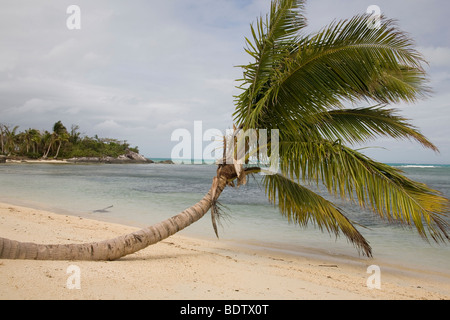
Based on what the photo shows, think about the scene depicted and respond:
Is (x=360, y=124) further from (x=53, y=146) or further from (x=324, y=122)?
(x=53, y=146)

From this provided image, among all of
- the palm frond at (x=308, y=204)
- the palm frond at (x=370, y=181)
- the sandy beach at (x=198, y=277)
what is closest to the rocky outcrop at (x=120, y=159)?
the sandy beach at (x=198, y=277)

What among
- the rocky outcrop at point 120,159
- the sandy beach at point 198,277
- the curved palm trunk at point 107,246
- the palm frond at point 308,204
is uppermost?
the rocky outcrop at point 120,159

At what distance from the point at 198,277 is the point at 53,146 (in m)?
72.0

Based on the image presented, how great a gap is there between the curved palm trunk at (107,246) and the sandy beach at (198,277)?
151 millimetres

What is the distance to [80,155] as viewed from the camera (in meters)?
71.2

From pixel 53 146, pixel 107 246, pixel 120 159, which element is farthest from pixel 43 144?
pixel 107 246

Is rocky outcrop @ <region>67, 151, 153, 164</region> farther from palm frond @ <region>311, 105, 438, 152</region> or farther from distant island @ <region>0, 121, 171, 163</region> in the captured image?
palm frond @ <region>311, 105, 438, 152</region>

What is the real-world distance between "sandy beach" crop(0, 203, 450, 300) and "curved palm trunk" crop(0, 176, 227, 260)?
0.15 metres

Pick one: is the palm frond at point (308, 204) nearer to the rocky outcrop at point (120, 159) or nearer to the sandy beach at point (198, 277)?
the sandy beach at point (198, 277)

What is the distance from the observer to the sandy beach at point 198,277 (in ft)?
9.70

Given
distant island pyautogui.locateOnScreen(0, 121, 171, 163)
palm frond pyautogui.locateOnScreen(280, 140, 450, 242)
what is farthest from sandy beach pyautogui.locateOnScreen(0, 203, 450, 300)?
distant island pyautogui.locateOnScreen(0, 121, 171, 163)

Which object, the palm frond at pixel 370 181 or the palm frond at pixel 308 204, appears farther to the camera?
the palm frond at pixel 308 204
